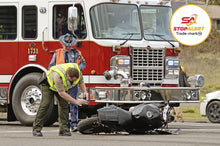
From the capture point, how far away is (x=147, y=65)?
1636cm

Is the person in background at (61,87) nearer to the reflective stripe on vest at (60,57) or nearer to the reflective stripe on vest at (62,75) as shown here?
the reflective stripe on vest at (62,75)

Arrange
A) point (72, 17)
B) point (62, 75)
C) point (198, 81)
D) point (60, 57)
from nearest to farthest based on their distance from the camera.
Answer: point (62, 75) < point (60, 57) < point (72, 17) < point (198, 81)

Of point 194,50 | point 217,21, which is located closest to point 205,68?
point 194,50

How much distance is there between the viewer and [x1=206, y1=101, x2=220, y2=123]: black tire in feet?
67.4

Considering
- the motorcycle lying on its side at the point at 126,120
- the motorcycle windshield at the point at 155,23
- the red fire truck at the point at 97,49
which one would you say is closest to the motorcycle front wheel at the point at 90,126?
the motorcycle lying on its side at the point at 126,120

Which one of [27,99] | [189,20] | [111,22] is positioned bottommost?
[27,99]

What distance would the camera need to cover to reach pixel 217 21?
3250 inches

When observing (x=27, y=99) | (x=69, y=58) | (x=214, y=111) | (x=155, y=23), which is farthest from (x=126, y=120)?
(x=214, y=111)

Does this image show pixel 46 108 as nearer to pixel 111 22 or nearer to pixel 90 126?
pixel 90 126

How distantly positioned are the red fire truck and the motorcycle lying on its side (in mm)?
1807

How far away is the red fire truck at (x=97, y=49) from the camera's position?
15.9 metres

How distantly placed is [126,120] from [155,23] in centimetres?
413

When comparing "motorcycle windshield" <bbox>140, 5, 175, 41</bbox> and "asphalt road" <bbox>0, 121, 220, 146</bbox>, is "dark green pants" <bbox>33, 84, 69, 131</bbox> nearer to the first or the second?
"asphalt road" <bbox>0, 121, 220, 146</bbox>

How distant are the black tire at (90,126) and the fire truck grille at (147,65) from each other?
2912mm
